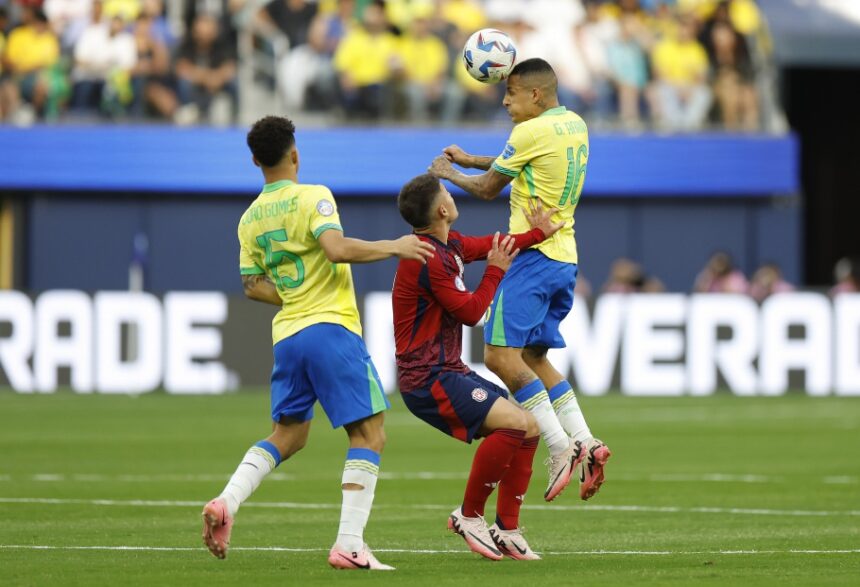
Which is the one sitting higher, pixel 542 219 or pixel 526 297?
pixel 542 219

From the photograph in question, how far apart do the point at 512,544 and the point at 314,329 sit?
1.68 metres

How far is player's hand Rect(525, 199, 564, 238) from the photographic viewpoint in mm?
9664

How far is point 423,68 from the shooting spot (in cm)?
2762

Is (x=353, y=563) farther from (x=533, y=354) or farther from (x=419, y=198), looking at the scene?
(x=533, y=354)

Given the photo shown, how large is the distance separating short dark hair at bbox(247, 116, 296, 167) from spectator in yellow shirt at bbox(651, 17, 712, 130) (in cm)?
2020

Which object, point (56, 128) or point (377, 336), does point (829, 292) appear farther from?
point (56, 128)

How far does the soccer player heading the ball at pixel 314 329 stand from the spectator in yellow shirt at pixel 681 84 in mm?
20210

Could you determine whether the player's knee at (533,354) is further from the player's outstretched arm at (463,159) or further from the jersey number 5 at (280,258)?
the jersey number 5 at (280,258)

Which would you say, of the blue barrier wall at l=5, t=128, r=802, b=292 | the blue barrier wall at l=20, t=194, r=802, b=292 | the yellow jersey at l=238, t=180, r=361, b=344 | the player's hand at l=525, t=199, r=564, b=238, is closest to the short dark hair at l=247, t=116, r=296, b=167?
the yellow jersey at l=238, t=180, r=361, b=344

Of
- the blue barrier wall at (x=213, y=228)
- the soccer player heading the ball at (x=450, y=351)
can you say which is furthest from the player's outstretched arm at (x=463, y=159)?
the blue barrier wall at (x=213, y=228)

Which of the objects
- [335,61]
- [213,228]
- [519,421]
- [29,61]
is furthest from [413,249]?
[213,228]

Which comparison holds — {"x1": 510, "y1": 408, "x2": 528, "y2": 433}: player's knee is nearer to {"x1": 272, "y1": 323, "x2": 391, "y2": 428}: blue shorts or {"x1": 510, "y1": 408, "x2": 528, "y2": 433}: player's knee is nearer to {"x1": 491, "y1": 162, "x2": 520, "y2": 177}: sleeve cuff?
{"x1": 272, "y1": 323, "x2": 391, "y2": 428}: blue shorts

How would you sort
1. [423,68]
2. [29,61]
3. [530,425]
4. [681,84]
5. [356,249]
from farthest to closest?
[681,84]
[423,68]
[29,61]
[530,425]
[356,249]

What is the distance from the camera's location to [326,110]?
2789cm
